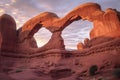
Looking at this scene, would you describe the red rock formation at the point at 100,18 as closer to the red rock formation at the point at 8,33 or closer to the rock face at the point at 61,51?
the rock face at the point at 61,51

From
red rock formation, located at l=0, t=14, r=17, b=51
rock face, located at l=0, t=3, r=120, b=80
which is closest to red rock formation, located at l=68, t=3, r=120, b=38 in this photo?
rock face, located at l=0, t=3, r=120, b=80

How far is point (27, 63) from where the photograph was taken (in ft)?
100

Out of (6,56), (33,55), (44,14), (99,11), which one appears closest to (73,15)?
(99,11)

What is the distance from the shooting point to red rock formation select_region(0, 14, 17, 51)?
1273 inches

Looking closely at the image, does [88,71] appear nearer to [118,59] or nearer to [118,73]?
[118,59]

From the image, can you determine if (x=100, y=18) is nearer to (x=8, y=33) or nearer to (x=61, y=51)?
(x=61, y=51)

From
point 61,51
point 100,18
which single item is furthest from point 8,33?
point 100,18

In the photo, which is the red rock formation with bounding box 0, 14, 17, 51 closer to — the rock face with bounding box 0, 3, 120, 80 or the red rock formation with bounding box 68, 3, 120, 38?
the rock face with bounding box 0, 3, 120, 80

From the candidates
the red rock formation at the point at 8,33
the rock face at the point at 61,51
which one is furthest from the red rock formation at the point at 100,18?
the red rock formation at the point at 8,33

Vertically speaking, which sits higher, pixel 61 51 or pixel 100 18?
pixel 100 18

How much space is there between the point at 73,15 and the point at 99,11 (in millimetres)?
4081

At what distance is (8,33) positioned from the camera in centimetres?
3319

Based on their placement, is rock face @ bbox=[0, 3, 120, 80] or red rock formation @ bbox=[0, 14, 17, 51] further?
red rock formation @ bbox=[0, 14, 17, 51]

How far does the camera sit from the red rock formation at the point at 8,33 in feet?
106
